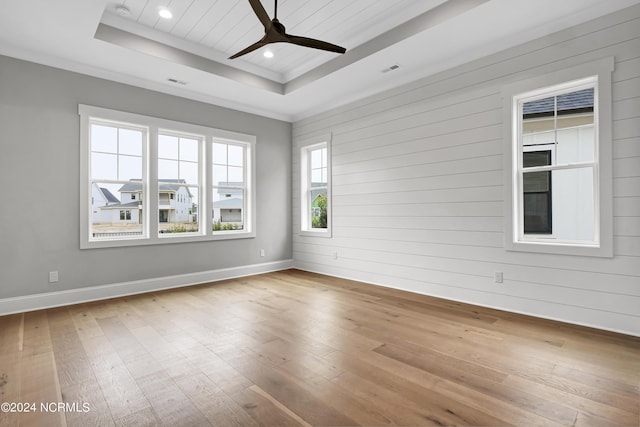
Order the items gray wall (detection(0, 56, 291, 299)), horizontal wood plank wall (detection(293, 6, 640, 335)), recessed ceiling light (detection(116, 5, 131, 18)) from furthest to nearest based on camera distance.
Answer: gray wall (detection(0, 56, 291, 299)), recessed ceiling light (detection(116, 5, 131, 18)), horizontal wood plank wall (detection(293, 6, 640, 335))

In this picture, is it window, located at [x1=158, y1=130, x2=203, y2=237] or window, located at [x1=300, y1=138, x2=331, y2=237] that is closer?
window, located at [x1=158, y1=130, x2=203, y2=237]

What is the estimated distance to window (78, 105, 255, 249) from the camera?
14.1 ft

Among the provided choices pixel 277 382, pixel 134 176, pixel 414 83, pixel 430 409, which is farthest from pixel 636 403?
pixel 134 176

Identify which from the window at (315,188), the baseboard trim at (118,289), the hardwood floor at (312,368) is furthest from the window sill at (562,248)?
the baseboard trim at (118,289)

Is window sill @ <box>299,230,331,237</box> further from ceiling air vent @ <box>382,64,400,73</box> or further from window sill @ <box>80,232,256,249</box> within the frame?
ceiling air vent @ <box>382,64,400,73</box>

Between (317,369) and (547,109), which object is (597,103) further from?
(317,369)

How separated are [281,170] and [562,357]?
5.03 metres

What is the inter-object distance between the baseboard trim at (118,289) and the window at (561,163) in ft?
13.5

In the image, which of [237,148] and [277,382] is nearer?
[277,382]

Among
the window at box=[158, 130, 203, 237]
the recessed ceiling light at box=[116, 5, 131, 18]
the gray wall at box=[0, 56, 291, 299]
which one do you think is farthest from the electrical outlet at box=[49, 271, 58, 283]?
the recessed ceiling light at box=[116, 5, 131, 18]

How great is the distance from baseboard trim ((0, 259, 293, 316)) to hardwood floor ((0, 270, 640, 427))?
0.70 ft

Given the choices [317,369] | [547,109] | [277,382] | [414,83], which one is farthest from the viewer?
[414,83]

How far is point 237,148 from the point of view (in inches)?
228

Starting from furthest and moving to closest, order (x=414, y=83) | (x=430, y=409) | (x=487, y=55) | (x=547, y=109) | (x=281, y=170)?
(x=281, y=170) < (x=414, y=83) < (x=487, y=55) < (x=547, y=109) < (x=430, y=409)
